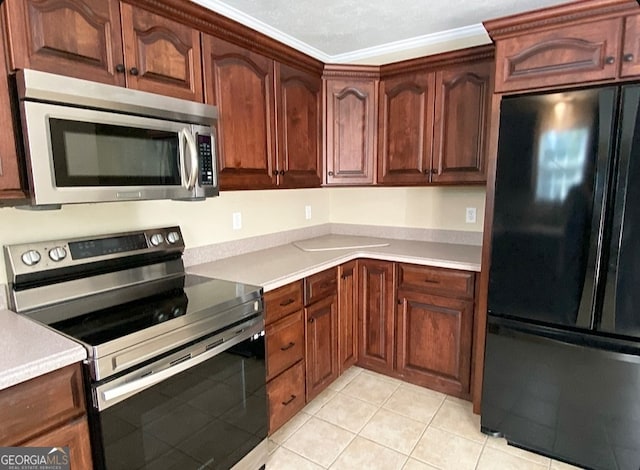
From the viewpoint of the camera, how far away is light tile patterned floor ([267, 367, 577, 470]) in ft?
6.18

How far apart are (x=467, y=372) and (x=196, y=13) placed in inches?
96.6

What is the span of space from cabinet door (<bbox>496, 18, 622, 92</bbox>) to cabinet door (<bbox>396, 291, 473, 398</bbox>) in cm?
126

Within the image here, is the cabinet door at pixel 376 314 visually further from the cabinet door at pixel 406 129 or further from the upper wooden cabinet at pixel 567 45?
the upper wooden cabinet at pixel 567 45

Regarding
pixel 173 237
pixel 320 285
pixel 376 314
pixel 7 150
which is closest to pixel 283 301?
pixel 320 285

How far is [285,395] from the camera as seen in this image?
2016 mm

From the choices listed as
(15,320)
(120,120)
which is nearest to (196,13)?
(120,120)

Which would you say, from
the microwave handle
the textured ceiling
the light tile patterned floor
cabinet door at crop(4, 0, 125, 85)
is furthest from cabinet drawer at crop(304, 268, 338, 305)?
the textured ceiling

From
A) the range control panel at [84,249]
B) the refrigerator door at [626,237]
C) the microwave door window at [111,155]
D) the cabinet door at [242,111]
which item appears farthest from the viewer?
the cabinet door at [242,111]

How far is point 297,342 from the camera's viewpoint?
2084 mm

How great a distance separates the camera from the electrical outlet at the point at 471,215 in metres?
2.65

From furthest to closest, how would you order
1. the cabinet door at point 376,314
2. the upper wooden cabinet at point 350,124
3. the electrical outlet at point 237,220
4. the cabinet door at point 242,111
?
the upper wooden cabinet at point 350,124
the cabinet door at point 376,314
the electrical outlet at point 237,220
the cabinet door at point 242,111

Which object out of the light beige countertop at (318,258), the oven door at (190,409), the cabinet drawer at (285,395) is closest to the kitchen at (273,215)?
the light beige countertop at (318,258)

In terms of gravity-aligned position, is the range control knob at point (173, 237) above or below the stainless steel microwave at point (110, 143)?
below

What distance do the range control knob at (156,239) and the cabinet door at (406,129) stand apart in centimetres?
156
